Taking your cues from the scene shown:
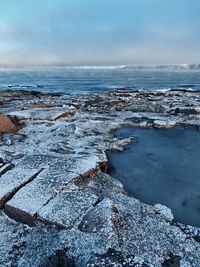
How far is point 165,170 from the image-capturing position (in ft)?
19.9

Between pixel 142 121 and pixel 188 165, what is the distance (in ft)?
12.9

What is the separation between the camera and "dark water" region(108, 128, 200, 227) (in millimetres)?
4809

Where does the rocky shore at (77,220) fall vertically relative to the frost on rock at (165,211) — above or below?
above

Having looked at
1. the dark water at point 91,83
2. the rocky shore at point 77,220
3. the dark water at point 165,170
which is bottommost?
the dark water at point 91,83

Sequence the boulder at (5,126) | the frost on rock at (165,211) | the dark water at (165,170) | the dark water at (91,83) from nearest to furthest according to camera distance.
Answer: the frost on rock at (165,211) < the dark water at (165,170) < the boulder at (5,126) < the dark water at (91,83)

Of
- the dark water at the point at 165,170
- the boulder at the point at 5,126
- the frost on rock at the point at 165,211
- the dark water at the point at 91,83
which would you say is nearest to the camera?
the frost on rock at the point at 165,211

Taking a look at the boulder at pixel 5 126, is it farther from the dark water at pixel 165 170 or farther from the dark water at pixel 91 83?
the dark water at pixel 91 83

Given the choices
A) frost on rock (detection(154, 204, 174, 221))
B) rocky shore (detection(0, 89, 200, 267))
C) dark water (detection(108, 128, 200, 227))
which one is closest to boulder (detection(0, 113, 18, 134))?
rocky shore (detection(0, 89, 200, 267))

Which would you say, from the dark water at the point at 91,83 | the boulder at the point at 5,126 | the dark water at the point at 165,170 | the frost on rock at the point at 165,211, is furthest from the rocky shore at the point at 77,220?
the dark water at the point at 91,83

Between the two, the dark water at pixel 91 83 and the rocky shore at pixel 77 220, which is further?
the dark water at pixel 91 83

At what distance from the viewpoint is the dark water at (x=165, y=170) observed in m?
4.81

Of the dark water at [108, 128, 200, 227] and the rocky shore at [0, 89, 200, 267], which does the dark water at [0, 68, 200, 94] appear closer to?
the dark water at [108, 128, 200, 227]

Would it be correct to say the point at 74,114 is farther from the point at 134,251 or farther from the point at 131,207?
the point at 134,251

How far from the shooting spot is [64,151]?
6578mm
